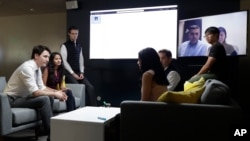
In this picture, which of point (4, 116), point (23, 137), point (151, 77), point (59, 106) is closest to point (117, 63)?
point (59, 106)

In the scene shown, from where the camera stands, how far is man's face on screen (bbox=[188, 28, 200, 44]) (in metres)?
4.53

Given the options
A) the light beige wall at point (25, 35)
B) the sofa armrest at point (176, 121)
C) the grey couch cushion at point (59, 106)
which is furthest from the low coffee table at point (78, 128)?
the light beige wall at point (25, 35)

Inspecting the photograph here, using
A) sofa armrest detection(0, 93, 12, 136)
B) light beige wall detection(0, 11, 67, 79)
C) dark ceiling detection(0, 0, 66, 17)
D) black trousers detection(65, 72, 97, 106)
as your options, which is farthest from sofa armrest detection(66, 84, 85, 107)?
light beige wall detection(0, 11, 67, 79)

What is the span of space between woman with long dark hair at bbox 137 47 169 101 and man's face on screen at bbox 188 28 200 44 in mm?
2331

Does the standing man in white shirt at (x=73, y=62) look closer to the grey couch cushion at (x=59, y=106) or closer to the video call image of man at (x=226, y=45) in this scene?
the grey couch cushion at (x=59, y=106)

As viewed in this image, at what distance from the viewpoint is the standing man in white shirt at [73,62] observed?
4.62m

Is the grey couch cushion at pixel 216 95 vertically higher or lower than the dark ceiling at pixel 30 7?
lower

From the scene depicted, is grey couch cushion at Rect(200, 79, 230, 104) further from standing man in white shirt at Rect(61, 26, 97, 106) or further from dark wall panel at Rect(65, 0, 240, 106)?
standing man in white shirt at Rect(61, 26, 97, 106)

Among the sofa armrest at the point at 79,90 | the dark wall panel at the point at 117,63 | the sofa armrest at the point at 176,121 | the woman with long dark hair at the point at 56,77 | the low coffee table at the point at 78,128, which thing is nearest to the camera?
the sofa armrest at the point at 176,121

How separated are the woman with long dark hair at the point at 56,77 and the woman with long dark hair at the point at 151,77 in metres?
1.80

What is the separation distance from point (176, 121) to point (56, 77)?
7.92 feet

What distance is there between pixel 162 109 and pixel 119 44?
3.19 m

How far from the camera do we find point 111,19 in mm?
5078

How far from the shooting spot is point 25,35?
861 cm
